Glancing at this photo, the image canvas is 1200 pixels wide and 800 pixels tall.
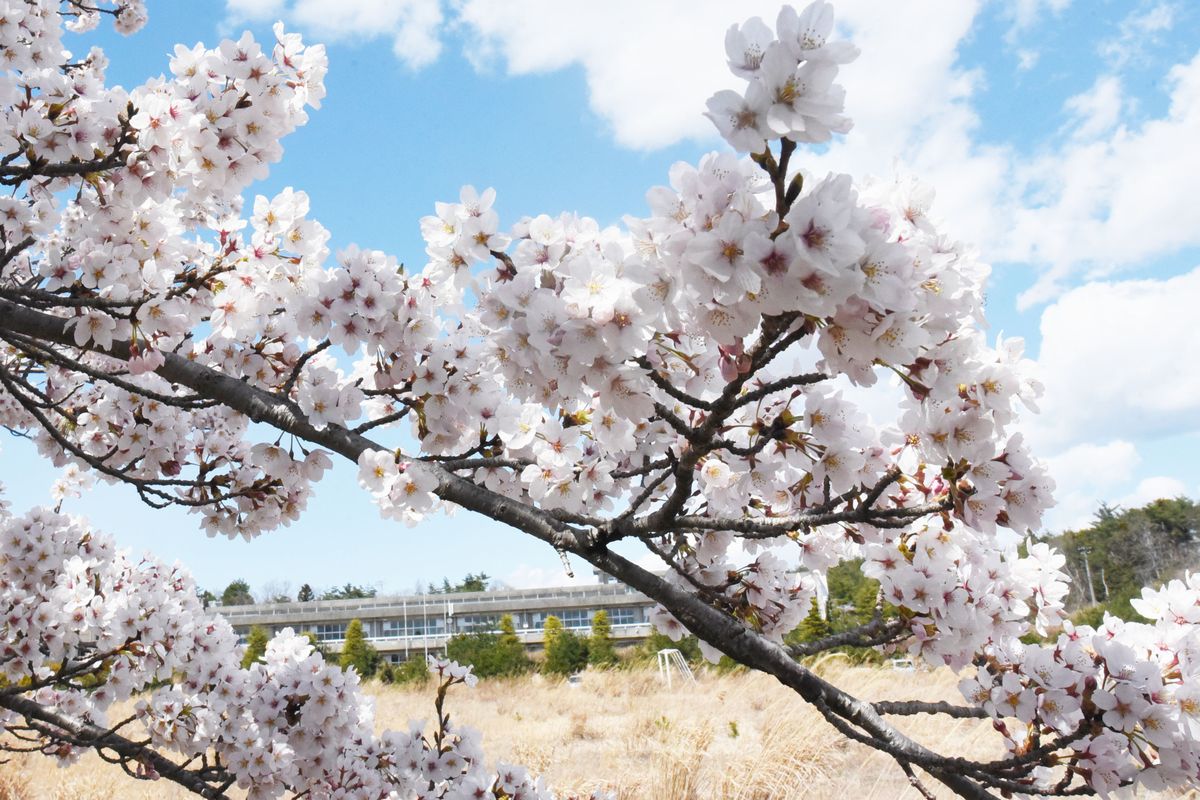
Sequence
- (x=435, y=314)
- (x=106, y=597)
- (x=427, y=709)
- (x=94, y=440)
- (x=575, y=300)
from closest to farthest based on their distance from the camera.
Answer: (x=575, y=300)
(x=435, y=314)
(x=94, y=440)
(x=106, y=597)
(x=427, y=709)

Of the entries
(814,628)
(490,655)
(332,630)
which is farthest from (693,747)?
(332,630)

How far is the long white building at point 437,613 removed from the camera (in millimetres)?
36844

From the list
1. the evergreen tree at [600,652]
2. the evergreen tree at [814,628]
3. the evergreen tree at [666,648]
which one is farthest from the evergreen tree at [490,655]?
the evergreen tree at [814,628]

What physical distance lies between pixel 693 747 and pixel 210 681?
4.84m

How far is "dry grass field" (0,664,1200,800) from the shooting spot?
267 inches

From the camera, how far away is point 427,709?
15039 mm

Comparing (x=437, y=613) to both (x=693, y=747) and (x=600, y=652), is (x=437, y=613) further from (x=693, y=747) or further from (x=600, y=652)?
(x=693, y=747)

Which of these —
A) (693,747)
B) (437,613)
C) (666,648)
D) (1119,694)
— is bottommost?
(666,648)

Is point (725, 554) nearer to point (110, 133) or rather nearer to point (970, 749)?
point (110, 133)

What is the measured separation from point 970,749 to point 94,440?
28.1ft

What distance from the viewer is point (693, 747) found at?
24.5 ft

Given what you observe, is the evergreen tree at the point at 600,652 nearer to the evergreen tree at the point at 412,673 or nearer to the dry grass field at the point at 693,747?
the evergreen tree at the point at 412,673

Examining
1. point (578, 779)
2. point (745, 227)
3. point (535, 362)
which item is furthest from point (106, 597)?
point (578, 779)

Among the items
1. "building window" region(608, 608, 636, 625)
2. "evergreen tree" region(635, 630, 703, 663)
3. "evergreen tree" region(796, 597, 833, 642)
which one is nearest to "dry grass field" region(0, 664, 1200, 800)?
"evergreen tree" region(635, 630, 703, 663)
